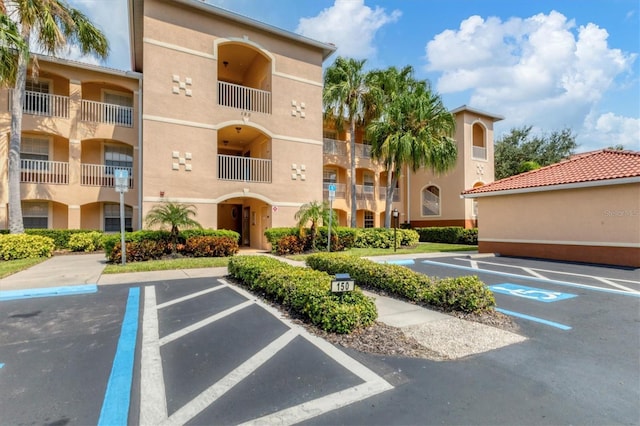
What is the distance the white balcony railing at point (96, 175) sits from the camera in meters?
15.8

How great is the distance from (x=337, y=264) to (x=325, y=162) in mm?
14230

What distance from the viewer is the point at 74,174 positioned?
50.9ft

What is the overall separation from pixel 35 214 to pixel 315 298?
17249mm

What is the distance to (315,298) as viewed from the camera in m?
5.24

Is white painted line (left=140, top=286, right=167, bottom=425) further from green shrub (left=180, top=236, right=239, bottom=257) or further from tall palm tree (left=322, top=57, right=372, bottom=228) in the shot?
tall palm tree (left=322, top=57, right=372, bottom=228)

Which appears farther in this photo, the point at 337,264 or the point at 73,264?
the point at 73,264

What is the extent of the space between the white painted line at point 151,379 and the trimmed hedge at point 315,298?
7.19ft

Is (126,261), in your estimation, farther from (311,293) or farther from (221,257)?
(311,293)

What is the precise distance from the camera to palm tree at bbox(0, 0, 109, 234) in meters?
11.9

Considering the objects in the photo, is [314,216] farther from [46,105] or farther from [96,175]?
[46,105]

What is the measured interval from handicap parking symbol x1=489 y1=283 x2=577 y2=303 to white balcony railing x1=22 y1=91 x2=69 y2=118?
19.5m

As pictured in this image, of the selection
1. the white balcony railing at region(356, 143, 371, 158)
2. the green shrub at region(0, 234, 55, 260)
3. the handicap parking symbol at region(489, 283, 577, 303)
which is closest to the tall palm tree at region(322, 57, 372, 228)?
the white balcony railing at region(356, 143, 371, 158)

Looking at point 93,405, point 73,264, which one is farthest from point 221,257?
point 93,405

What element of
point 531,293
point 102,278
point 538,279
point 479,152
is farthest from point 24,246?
point 479,152
